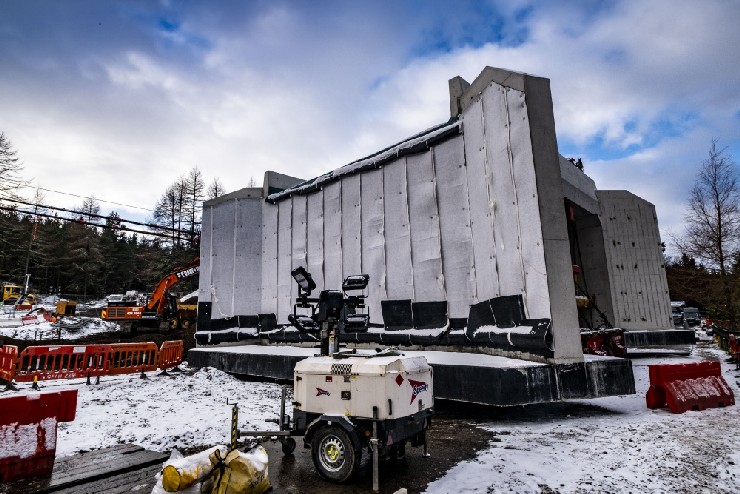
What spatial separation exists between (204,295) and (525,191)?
13.5 meters

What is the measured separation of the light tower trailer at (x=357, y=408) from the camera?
4.76 meters

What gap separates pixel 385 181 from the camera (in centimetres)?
1296

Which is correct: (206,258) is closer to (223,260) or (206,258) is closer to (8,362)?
(223,260)

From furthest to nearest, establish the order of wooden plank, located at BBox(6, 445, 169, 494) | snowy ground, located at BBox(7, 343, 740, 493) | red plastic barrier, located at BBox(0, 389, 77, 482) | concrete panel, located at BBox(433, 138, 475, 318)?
1. concrete panel, located at BBox(433, 138, 475, 318)
2. red plastic barrier, located at BBox(0, 389, 77, 482)
3. wooden plank, located at BBox(6, 445, 169, 494)
4. snowy ground, located at BBox(7, 343, 740, 493)

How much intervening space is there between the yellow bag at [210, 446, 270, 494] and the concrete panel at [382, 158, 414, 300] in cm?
791

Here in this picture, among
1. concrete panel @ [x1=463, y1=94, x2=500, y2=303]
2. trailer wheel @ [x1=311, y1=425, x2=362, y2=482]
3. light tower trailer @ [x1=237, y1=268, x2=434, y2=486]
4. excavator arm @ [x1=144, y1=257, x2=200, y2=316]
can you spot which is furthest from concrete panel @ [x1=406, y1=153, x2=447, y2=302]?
excavator arm @ [x1=144, y1=257, x2=200, y2=316]

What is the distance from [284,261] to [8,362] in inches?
346

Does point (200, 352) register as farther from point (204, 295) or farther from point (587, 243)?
point (587, 243)

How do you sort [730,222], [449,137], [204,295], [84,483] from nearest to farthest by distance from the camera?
1. [84,483]
2. [449,137]
3. [204,295]
4. [730,222]

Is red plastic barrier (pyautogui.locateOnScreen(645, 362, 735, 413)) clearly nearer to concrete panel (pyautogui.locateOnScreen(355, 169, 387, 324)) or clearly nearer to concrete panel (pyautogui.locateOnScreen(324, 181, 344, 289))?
concrete panel (pyautogui.locateOnScreen(355, 169, 387, 324))

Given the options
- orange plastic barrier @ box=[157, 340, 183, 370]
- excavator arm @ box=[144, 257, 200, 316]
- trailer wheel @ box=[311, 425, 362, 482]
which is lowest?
trailer wheel @ box=[311, 425, 362, 482]

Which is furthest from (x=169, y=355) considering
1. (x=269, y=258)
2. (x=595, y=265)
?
(x=595, y=265)

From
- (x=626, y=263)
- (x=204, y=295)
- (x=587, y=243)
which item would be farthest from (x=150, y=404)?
(x=626, y=263)

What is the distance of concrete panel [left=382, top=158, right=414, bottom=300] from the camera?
1199cm
